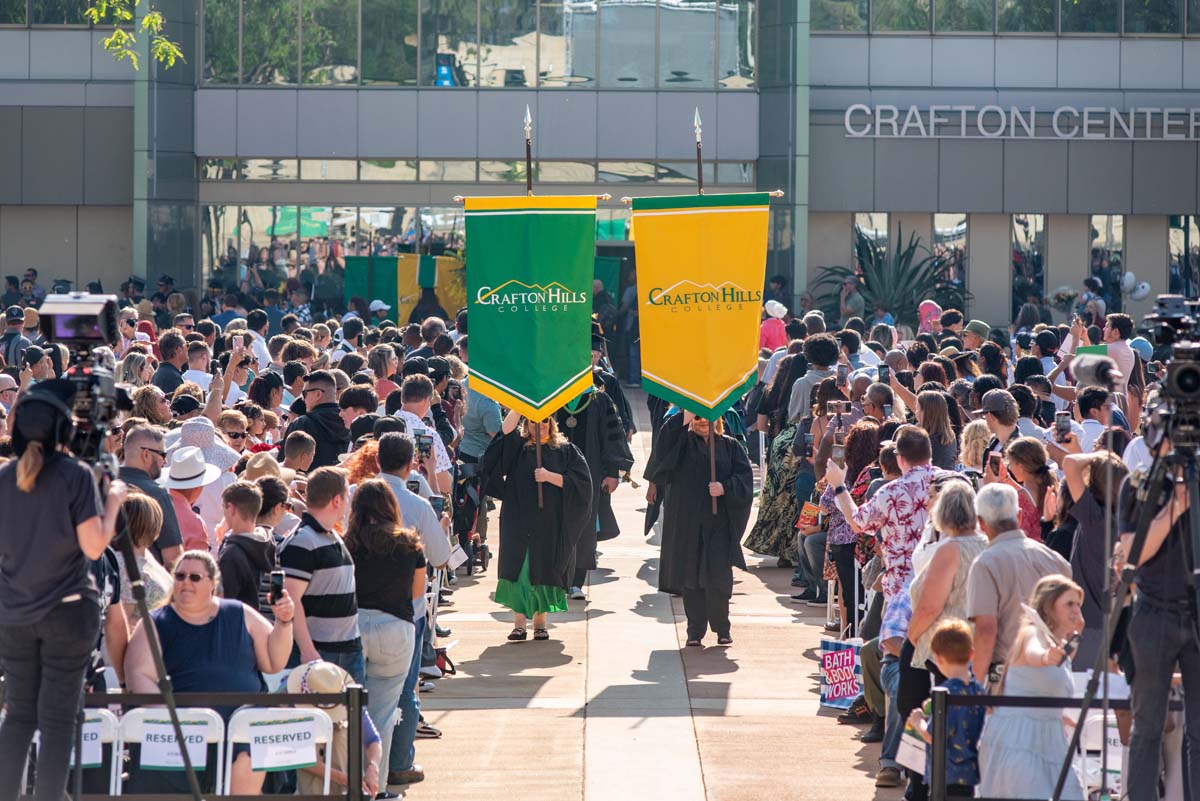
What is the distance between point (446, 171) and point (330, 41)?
331cm

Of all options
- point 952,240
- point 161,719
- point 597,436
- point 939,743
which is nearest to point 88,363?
point 161,719

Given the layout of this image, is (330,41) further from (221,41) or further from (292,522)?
(292,522)

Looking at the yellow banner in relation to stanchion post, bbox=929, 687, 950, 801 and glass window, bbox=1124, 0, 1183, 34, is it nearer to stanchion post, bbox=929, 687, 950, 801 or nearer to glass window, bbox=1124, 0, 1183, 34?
stanchion post, bbox=929, 687, 950, 801

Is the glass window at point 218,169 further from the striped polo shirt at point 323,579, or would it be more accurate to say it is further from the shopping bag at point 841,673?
the striped polo shirt at point 323,579

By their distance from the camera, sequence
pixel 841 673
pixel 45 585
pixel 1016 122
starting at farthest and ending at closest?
pixel 1016 122 < pixel 841 673 < pixel 45 585

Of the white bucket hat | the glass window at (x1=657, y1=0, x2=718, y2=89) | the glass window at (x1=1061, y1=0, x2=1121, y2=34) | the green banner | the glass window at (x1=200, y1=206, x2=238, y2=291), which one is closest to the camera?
the white bucket hat

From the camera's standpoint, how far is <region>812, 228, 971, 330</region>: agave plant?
97.5ft

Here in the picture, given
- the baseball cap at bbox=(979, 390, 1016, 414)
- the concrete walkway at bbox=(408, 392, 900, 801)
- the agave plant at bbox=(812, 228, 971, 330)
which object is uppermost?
the agave plant at bbox=(812, 228, 971, 330)

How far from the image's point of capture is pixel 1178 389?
6.49 metres

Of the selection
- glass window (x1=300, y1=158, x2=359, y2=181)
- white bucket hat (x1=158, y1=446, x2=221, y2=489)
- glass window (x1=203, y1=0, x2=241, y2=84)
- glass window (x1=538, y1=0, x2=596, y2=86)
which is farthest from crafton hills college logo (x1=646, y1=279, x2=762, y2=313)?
glass window (x1=203, y1=0, x2=241, y2=84)

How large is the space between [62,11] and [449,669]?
24.7 m

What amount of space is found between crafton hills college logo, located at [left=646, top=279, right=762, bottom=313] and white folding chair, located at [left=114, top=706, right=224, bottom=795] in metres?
5.73

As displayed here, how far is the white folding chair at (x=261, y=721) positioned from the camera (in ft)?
22.5

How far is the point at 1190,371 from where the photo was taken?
21.3ft
